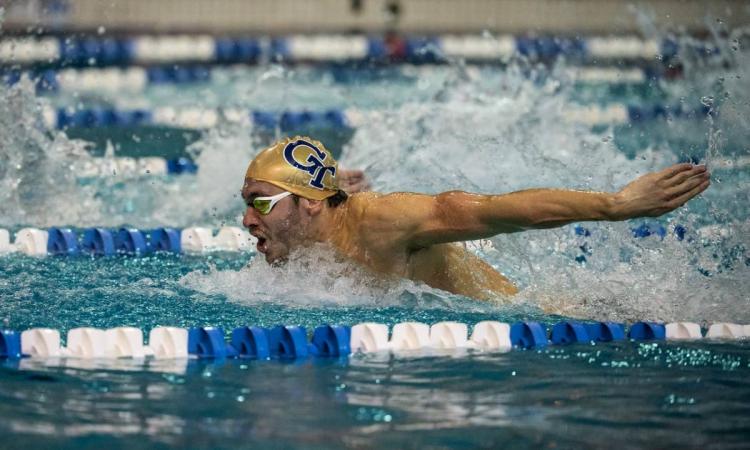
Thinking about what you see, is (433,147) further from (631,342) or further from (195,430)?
(195,430)

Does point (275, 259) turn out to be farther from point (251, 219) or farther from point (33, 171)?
point (33, 171)

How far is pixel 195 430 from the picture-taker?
8.70ft

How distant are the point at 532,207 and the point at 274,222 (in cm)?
95

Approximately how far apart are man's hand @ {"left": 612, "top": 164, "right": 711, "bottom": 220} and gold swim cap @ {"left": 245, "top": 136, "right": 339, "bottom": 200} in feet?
3.68

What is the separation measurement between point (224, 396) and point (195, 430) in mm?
294

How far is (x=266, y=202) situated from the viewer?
12.6 ft

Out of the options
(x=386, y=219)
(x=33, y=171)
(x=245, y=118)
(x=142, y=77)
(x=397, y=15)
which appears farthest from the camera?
(x=397, y=15)

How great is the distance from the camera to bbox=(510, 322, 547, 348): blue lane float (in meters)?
3.55

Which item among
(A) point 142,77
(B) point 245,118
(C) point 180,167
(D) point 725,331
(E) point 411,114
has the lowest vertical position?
(D) point 725,331

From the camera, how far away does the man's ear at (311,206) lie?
12.7 ft

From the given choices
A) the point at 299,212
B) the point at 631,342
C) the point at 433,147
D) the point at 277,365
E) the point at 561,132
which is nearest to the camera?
the point at 277,365

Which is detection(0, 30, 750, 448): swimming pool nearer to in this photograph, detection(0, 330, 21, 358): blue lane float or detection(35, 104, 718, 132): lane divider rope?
detection(0, 330, 21, 358): blue lane float

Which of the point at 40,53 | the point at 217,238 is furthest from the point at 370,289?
the point at 40,53

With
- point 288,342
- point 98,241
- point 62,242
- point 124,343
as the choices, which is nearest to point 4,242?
point 62,242
